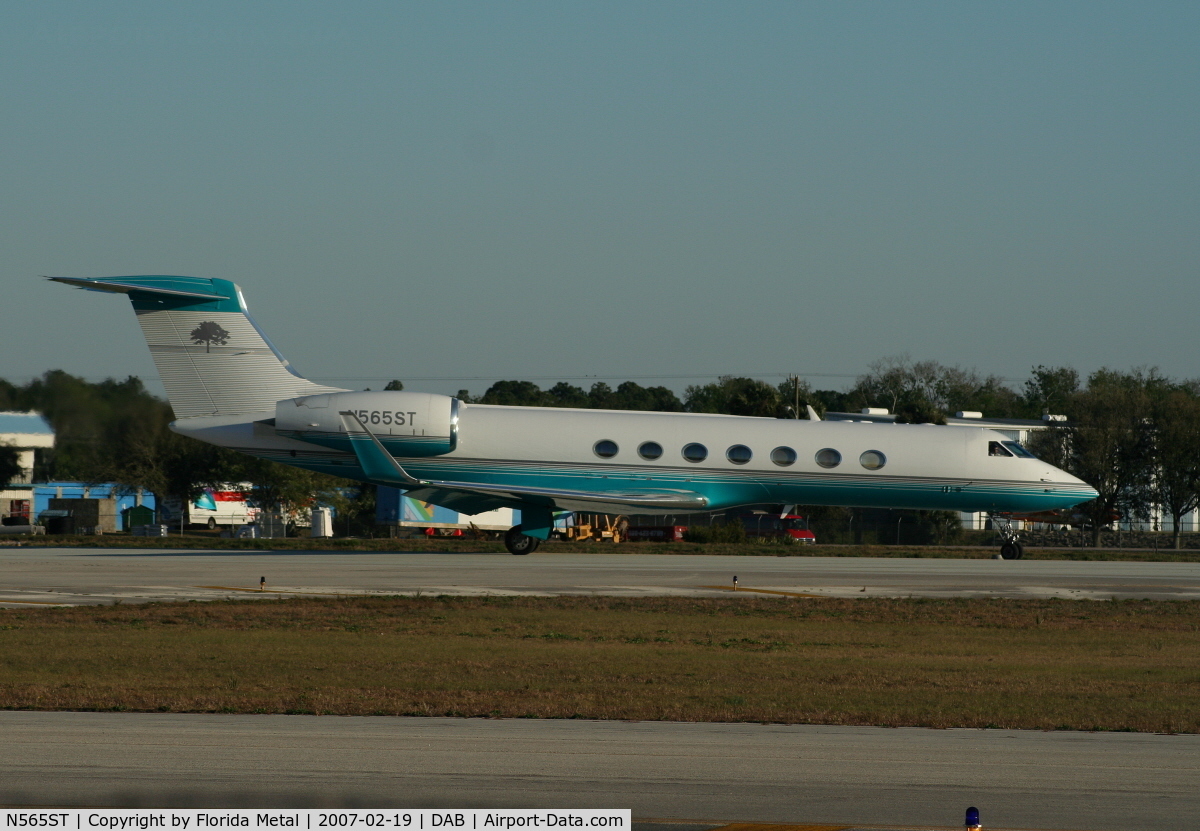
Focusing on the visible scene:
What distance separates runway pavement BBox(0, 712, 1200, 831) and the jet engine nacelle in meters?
21.2

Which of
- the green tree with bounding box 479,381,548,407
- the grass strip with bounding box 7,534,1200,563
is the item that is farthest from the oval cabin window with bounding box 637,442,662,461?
the green tree with bounding box 479,381,548,407

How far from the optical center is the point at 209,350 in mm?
32375

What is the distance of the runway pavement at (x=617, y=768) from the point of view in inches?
306

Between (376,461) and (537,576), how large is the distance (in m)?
6.92

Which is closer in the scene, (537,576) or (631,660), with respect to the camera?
(631,660)

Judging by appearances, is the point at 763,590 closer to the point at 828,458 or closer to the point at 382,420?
the point at 828,458

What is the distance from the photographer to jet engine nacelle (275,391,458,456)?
31703 millimetres

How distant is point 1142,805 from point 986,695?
178 inches

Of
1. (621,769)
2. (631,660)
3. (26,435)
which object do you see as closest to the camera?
(621,769)

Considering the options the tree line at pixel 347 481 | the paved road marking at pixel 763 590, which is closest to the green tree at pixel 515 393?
the tree line at pixel 347 481

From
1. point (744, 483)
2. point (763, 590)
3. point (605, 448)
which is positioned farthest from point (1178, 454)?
point (763, 590)

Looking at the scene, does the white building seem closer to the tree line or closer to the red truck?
the tree line

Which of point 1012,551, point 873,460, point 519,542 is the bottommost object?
point 519,542

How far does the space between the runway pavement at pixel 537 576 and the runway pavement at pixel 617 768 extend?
12376 millimetres
